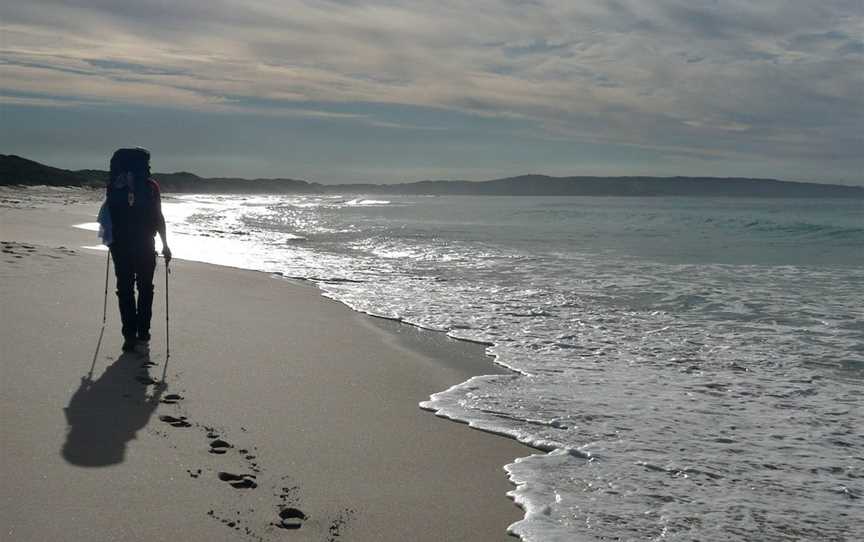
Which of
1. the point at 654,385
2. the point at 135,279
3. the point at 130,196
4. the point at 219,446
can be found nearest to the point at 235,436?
the point at 219,446

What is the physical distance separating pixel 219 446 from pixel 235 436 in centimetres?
21

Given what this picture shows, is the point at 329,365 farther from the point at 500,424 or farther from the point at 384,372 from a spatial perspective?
the point at 500,424

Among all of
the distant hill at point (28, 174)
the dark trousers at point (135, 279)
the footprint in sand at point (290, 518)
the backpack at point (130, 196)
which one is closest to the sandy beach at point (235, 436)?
the footprint in sand at point (290, 518)

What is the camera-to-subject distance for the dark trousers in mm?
6574

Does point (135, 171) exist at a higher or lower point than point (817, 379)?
higher

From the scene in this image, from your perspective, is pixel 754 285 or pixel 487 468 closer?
pixel 487 468

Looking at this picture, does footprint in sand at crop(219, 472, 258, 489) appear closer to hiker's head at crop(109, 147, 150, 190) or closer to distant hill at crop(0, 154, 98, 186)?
hiker's head at crop(109, 147, 150, 190)

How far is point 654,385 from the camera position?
634 cm

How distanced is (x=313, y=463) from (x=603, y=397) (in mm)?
2608

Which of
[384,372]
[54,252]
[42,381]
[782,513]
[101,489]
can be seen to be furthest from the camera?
[54,252]

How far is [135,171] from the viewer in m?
6.79

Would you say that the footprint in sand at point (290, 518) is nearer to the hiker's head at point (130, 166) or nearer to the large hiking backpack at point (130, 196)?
the large hiking backpack at point (130, 196)

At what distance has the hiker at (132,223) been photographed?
672 cm

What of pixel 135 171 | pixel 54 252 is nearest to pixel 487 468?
pixel 135 171
